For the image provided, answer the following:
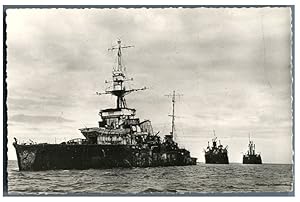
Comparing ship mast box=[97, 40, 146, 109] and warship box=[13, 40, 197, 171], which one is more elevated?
ship mast box=[97, 40, 146, 109]

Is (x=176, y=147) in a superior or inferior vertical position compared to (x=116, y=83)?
inferior

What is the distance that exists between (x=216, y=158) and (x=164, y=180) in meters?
0.17

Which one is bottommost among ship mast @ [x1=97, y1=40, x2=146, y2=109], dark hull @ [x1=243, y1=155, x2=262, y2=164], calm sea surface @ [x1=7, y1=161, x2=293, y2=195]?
calm sea surface @ [x1=7, y1=161, x2=293, y2=195]

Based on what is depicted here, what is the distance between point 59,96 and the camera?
7.93 feet

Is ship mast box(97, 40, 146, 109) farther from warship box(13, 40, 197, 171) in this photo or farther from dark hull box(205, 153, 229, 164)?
dark hull box(205, 153, 229, 164)

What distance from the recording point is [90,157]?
243 cm

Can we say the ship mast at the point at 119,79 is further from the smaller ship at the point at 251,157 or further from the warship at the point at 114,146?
the smaller ship at the point at 251,157

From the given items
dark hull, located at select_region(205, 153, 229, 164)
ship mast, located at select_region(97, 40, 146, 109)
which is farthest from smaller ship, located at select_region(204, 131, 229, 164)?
ship mast, located at select_region(97, 40, 146, 109)

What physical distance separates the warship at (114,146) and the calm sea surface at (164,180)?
0.02m

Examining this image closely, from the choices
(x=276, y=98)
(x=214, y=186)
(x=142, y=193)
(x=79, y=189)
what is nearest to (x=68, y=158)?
(x=79, y=189)

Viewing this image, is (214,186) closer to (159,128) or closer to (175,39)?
(159,128)

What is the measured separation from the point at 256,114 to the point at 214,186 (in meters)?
0.25

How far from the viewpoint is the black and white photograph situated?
240 centimetres

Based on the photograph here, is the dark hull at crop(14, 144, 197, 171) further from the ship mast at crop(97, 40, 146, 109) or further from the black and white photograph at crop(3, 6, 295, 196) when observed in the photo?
the ship mast at crop(97, 40, 146, 109)
